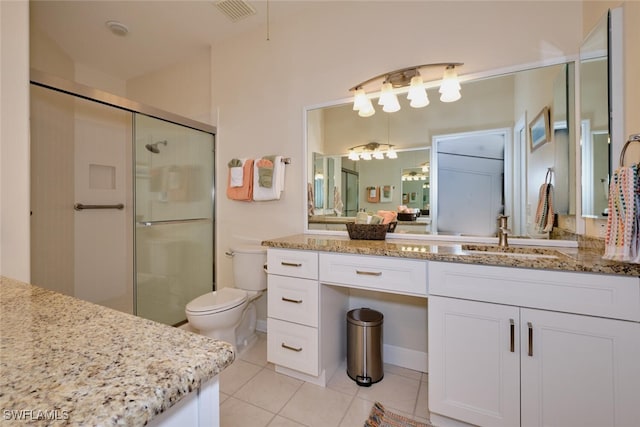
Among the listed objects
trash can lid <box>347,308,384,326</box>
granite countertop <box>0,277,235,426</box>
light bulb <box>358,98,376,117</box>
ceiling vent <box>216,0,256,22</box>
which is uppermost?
ceiling vent <box>216,0,256,22</box>

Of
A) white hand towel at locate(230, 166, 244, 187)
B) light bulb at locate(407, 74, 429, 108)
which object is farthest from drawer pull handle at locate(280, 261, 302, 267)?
light bulb at locate(407, 74, 429, 108)

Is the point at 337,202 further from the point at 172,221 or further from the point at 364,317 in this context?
the point at 172,221

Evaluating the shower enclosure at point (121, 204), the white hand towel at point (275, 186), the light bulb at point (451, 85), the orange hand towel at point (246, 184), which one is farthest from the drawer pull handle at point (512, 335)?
the shower enclosure at point (121, 204)

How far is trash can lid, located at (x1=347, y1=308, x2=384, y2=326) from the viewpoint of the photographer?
1.78 m

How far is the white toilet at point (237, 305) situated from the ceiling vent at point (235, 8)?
1898 millimetres

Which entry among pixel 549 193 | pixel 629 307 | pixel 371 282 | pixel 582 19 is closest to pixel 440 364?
pixel 371 282

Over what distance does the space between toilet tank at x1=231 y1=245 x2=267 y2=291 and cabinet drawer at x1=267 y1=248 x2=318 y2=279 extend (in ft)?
1.62

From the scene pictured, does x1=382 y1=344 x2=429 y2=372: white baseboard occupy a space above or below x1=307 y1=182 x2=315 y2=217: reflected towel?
below

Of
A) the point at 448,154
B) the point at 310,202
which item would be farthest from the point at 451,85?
the point at 310,202

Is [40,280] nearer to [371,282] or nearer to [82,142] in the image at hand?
[82,142]

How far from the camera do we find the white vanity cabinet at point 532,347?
106cm

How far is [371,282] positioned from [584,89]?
1517 millimetres

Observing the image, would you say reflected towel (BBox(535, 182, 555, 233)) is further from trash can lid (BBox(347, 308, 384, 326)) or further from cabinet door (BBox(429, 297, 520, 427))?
trash can lid (BBox(347, 308, 384, 326))

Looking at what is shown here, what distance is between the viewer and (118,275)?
9.46 feet
